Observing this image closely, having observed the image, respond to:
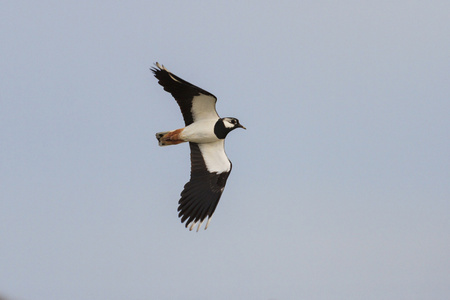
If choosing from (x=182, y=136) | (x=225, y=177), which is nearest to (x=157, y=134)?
(x=182, y=136)

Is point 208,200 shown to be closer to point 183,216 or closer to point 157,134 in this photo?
point 183,216

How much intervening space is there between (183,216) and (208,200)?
2.30 feet

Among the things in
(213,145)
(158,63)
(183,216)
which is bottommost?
(183,216)

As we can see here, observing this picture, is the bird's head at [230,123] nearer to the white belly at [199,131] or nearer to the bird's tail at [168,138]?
the white belly at [199,131]

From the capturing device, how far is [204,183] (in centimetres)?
2016

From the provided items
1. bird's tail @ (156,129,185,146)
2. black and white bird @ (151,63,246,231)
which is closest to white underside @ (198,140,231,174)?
black and white bird @ (151,63,246,231)

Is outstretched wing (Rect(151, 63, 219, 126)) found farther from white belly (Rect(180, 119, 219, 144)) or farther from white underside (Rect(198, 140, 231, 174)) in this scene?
white underside (Rect(198, 140, 231, 174))

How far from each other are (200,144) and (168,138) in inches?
35.8

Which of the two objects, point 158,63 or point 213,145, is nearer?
point 158,63

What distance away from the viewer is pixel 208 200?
1991 cm

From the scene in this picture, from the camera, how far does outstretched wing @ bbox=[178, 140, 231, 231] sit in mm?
19781

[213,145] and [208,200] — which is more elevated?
[213,145]

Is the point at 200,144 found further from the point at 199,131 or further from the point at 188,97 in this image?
the point at 188,97

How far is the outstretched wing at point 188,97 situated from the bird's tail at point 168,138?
41cm
